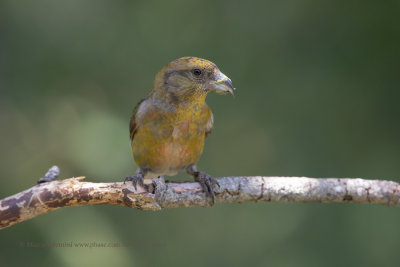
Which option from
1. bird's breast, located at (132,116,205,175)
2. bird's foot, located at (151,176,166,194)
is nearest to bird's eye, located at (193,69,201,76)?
bird's breast, located at (132,116,205,175)

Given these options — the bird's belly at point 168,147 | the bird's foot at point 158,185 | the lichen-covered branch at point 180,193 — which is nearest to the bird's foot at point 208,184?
the lichen-covered branch at point 180,193

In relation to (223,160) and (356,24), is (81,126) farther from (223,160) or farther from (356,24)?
(356,24)

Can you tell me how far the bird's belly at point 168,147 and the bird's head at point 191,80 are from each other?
0.30 metres

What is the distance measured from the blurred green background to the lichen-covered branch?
2022 mm

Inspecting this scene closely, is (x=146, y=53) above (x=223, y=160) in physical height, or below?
above

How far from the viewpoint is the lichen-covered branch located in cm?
277

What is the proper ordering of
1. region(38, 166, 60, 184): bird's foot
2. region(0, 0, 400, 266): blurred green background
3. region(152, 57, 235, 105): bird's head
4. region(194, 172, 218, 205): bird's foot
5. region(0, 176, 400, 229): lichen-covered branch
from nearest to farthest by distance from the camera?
1. region(0, 176, 400, 229): lichen-covered branch
2. region(38, 166, 60, 184): bird's foot
3. region(194, 172, 218, 205): bird's foot
4. region(152, 57, 235, 105): bird's head
5. region(0, 0, 400, 266): blurred green background

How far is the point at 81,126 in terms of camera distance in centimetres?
513

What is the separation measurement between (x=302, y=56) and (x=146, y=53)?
7.14 feet

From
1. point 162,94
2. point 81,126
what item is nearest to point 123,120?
point 81,126

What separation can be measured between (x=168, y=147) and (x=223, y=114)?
7.44 feet

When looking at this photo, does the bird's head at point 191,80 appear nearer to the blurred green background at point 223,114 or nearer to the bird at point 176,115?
the bird at point 176,115

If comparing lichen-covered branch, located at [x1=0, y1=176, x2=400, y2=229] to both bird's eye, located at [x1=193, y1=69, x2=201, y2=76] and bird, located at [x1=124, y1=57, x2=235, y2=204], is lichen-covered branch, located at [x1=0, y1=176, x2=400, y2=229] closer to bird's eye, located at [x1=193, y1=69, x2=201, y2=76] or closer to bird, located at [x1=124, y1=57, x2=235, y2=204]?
bird, located at [x1=124, y1=57, x2=235, y2=204]

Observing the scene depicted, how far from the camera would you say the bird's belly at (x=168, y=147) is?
152 inches
